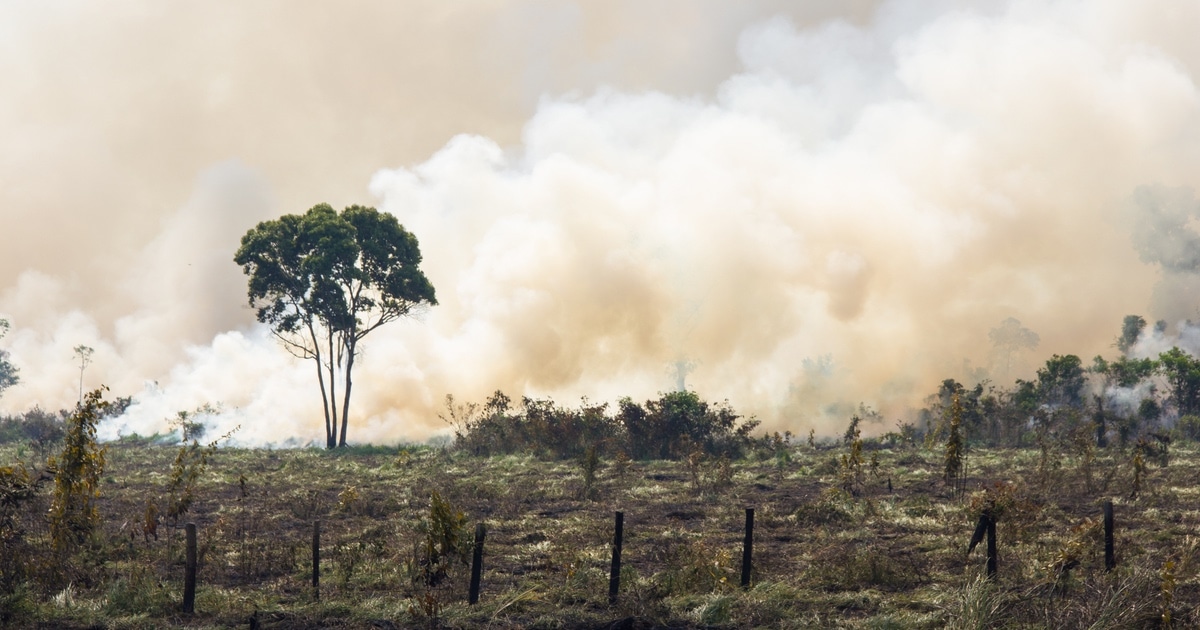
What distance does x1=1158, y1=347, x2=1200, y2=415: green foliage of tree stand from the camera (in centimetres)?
4981

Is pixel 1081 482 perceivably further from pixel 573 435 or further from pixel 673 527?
pixel 573 435

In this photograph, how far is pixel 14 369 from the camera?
102 metres

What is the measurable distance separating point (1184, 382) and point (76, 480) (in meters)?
53.3

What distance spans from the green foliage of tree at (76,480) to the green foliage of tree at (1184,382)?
171 feet

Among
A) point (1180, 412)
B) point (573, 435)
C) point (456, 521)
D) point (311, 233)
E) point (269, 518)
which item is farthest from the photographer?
point (311, 233)

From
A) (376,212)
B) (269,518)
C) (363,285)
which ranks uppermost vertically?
(376,212)

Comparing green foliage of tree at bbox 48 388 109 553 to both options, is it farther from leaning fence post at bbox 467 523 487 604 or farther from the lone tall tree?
the lone tall tree

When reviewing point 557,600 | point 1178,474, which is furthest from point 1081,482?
point 557,600

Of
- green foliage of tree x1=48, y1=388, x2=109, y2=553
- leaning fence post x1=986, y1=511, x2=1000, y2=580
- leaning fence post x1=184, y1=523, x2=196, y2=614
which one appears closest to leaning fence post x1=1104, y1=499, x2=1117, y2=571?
leaning fence post x1=986, y1=511, x2=1000, y2=580

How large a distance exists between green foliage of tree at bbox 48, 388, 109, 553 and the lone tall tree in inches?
1510

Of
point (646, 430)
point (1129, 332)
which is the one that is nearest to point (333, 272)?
point (646, 430)

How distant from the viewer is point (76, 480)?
57.5 ft

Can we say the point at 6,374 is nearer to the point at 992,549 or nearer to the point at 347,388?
the point at 347,388

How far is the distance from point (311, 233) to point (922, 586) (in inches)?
1853
